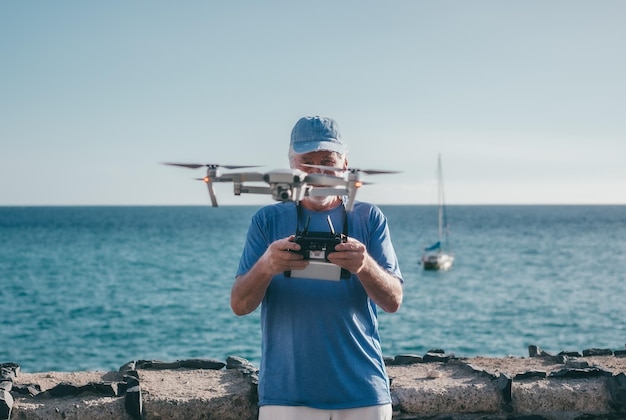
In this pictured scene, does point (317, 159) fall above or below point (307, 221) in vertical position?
above

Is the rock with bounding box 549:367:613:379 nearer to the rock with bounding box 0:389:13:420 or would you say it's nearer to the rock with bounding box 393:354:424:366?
the rock with bounding box 393:354:424:366

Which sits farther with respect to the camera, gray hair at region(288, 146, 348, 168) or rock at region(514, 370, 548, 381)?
rock at region(514, 370, 548, 381)

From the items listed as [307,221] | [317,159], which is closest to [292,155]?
[317,159]

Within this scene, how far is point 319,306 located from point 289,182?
2.05ft

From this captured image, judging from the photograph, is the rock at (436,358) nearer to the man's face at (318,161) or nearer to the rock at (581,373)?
the rock at (581,373)

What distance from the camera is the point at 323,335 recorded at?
3057 millimetres

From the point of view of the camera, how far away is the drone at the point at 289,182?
2703 mm

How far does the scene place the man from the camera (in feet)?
9.91

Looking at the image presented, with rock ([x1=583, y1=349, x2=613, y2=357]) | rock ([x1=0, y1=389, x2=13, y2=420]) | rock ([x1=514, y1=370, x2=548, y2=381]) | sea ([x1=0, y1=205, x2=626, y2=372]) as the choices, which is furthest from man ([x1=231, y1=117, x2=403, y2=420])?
sea ([x1=0, y1=205, x2=626, y2=372])

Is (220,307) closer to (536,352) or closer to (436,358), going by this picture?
(536,352)

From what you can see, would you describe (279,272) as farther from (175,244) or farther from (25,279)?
(175,244)

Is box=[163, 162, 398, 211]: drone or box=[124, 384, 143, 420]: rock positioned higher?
box=[163, 162, 398, 211]: drone

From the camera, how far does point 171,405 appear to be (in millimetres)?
4062

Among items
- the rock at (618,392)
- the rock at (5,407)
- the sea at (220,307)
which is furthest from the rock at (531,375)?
the sea at (220,307)
